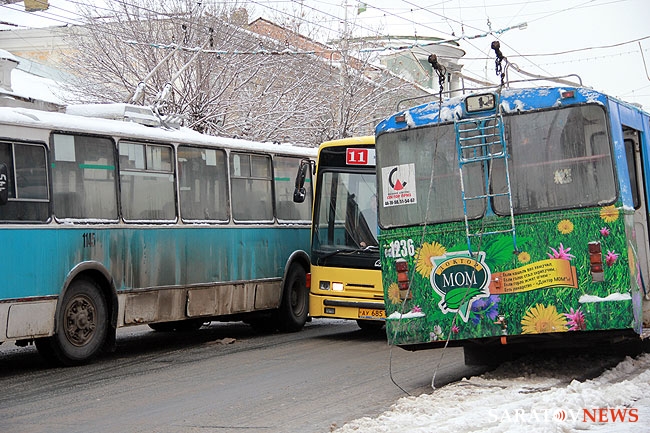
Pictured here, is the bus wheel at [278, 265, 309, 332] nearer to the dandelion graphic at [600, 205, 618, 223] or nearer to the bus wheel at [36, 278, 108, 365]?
the bus wheel at [36, 278, 108, 365]

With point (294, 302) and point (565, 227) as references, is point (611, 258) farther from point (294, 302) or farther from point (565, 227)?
point (294, 302)

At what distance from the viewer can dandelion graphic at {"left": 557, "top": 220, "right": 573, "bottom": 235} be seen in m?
9.75

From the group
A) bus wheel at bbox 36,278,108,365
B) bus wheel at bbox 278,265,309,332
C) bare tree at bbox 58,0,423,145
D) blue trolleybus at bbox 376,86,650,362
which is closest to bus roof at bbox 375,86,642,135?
blue trolleybus at bbox 376,86,650,362

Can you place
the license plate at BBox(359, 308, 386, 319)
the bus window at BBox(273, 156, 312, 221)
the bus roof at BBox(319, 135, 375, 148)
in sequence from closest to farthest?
1. the license plate at BBox(359, 308, 386, 319)
2. the bus roof at BBox(319, 135, 375, 148)
3. the bus window at BBox(273, 156, 312, 221)

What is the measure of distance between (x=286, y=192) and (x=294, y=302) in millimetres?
1841

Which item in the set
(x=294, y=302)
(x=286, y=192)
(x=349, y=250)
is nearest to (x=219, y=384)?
(x=349, y=250)

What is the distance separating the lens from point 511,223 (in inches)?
394

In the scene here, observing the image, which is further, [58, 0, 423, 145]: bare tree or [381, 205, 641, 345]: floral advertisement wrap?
[58, 0, 423, 145]: bare tree

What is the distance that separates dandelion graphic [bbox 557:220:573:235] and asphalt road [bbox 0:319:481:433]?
6.61ft

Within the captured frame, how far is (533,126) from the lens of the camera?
10.0 metres

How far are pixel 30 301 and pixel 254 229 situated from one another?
528cm

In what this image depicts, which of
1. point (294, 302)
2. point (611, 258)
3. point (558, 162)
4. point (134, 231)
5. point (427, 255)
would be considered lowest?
point (294, 302)

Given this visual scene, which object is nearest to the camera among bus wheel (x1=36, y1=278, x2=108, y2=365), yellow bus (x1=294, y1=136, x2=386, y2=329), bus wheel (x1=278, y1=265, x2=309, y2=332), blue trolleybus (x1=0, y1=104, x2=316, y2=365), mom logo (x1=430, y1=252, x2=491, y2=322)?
mom logo (x1=430, y1=252, x2=491, y2=322)

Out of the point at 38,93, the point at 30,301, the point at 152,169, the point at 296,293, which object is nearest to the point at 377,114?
the point at 38,93
